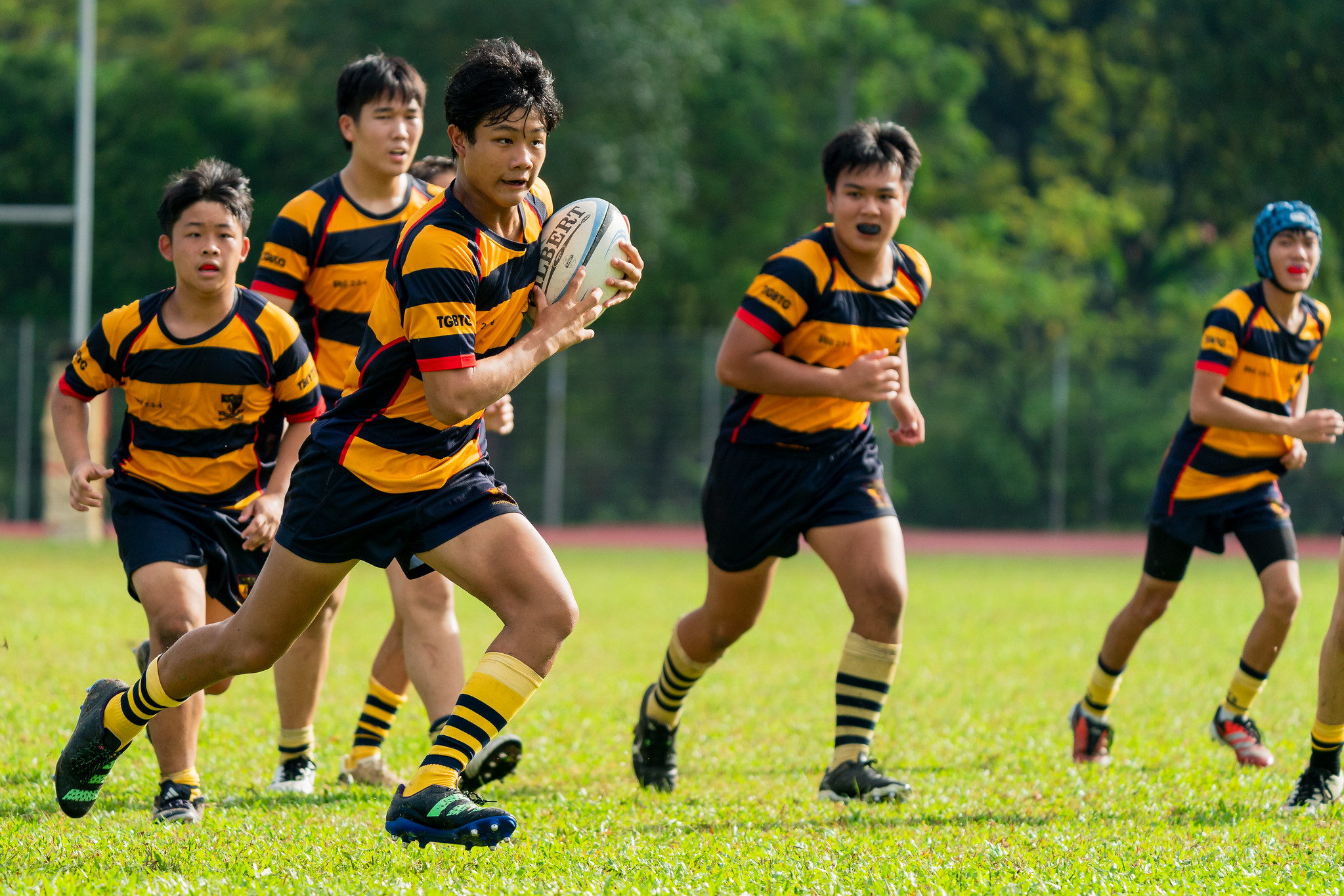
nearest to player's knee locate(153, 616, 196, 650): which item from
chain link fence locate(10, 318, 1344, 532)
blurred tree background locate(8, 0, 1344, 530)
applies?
chain link fence locate(10, 318, 1344, 532)

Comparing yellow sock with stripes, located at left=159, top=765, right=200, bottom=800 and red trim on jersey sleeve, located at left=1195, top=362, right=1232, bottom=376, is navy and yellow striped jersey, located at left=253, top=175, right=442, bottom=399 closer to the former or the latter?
yellow sock with stripes, located at left=159, top=765, right=200, bottom=800

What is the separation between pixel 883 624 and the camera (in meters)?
5.30

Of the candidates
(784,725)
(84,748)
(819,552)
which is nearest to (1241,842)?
(819,552)

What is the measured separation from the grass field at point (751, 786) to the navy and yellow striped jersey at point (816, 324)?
1383mm

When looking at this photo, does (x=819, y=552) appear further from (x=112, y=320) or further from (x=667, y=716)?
(x=112, y=320)

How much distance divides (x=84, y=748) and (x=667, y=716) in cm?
217

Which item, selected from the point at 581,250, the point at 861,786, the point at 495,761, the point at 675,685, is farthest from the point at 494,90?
the point at 861,786

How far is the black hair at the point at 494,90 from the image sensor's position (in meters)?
3.97

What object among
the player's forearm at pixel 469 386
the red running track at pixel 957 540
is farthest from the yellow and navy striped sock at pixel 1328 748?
the red running track at pixel 957 540

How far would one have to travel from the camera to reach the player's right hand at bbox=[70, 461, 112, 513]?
4.69m

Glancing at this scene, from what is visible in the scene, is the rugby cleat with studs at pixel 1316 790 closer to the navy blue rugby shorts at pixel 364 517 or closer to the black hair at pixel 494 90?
the navy blue rugby shorts at pixel 364 517

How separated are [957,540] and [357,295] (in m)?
18.1

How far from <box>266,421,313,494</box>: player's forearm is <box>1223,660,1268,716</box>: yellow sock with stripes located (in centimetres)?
413

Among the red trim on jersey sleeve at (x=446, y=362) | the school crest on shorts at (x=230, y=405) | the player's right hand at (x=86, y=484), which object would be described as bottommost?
the player's right hand at (x=86, y=484)
